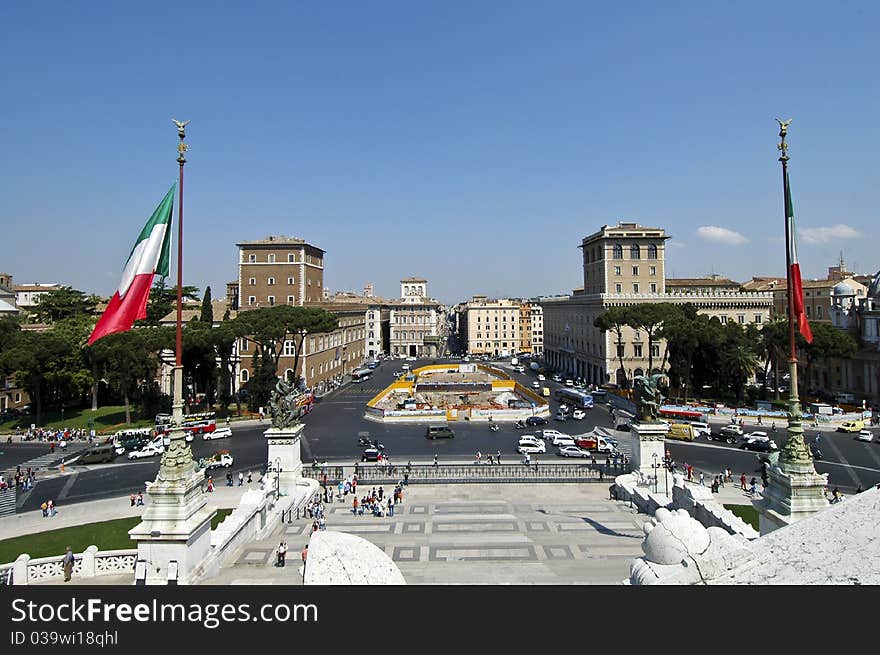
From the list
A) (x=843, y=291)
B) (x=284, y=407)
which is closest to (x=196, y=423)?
(x=284, y=407)

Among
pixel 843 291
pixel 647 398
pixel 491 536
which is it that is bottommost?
pixel 491 536

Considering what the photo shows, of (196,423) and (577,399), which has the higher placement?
(577,399)

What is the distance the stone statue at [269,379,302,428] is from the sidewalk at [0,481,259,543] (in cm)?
364

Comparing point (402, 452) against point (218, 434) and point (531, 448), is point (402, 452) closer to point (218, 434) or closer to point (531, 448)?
point (531, 448)

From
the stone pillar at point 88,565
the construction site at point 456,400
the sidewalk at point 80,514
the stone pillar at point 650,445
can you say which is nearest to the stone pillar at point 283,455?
the sidewalk at point 80,514

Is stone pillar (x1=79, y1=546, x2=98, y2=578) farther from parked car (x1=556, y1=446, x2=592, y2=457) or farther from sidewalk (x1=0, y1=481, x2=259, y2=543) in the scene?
parked car (x1=556, y1=446, x2=592, y2=457)

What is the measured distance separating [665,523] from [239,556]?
11.7 meters

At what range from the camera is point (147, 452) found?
35.4 m

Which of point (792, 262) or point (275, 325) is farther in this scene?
point (275, 325)

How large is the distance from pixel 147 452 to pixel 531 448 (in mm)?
22035

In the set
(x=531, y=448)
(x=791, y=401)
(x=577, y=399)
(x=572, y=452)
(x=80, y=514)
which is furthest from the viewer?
(x=577, y=399)

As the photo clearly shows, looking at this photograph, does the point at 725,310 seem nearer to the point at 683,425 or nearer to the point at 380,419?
the point at 683,425

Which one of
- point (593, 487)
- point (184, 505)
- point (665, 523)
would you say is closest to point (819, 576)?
A: point (665, 523)
